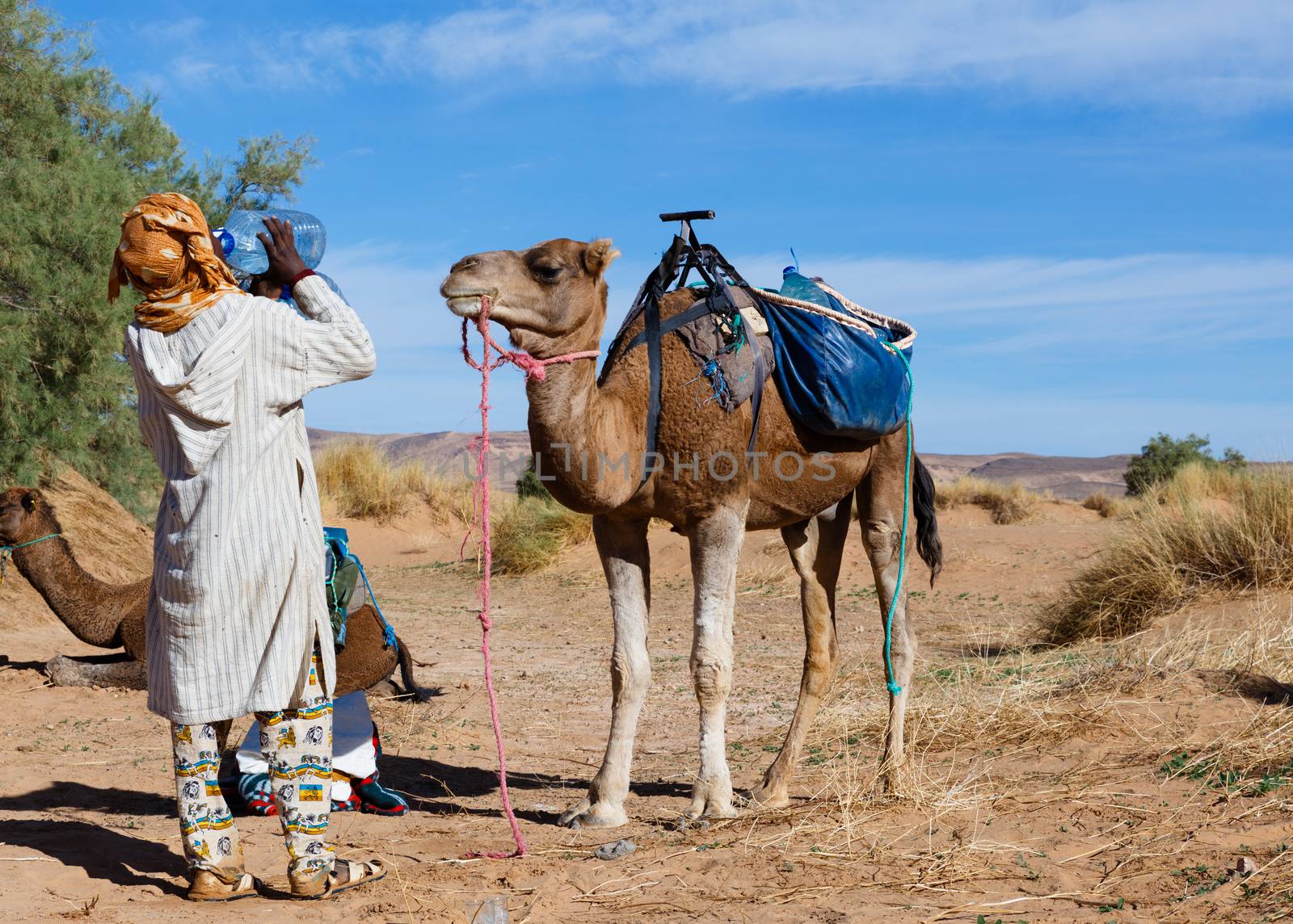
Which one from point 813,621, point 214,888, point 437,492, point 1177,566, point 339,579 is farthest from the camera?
point 437,492

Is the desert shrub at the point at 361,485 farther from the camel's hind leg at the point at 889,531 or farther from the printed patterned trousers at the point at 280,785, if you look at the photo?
the printed patterned trousers at the point at 280,785

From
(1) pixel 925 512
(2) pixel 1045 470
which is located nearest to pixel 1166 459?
(1) pixel 925 512

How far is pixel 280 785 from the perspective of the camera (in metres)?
4.30

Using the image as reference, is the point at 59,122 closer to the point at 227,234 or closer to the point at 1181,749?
the point at 227,234

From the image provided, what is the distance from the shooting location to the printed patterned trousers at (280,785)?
427cm

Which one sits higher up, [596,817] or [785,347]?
[785,347]

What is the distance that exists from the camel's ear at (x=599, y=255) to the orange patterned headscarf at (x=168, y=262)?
4.81 ft

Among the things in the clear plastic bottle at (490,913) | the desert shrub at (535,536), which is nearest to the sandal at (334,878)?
the clear plastic bottle at (490,913)

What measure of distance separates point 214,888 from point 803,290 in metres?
3.97

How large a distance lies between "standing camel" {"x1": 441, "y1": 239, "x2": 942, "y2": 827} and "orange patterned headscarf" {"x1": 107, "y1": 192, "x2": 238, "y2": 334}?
0.93m

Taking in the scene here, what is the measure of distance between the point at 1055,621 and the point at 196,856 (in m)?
8.90

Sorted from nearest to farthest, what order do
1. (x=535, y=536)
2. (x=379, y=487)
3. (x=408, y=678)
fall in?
(x=408, y=678) < (x=535, y=536) < (x=379, y=487)

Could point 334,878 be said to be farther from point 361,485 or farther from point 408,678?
point 361,485

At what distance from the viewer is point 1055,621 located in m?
11.4
